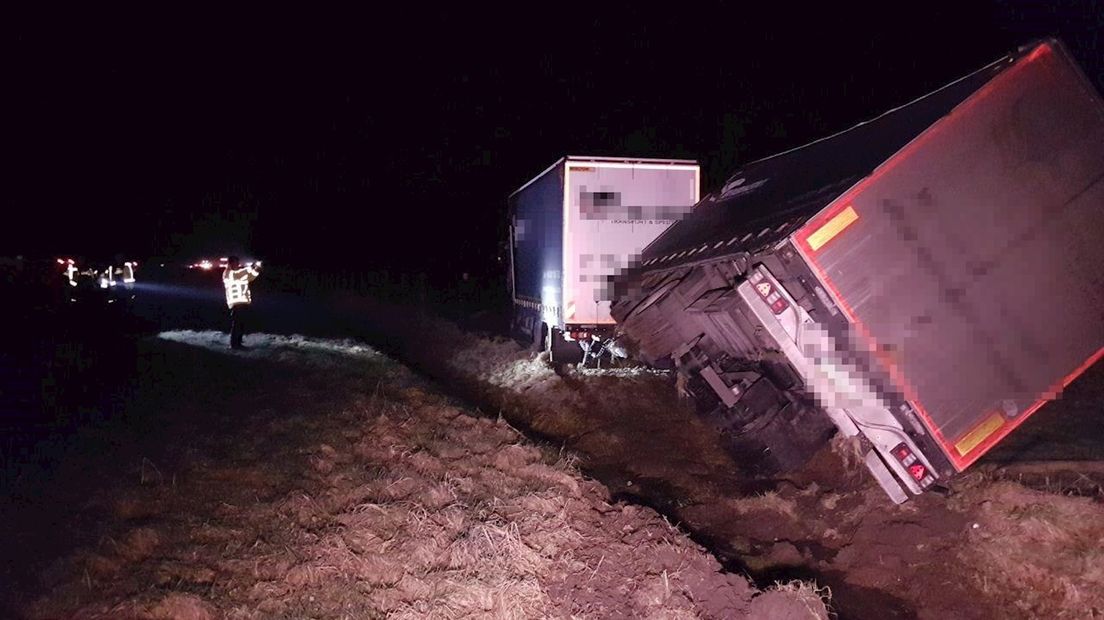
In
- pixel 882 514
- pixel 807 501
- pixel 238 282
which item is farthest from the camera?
pixel 238 282

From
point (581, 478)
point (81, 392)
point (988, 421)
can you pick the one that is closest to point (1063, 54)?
point (988, 421)

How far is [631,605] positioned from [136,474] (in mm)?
3785

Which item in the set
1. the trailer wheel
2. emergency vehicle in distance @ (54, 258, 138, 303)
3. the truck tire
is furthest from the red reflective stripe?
emergency vehicle in distance @ (54, 258, 138, 303)

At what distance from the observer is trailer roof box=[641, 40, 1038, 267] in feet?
19.9

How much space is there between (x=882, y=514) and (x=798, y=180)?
3313 mm

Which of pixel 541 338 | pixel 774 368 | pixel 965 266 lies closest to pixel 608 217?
pixel 541 338

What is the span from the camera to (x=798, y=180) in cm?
787

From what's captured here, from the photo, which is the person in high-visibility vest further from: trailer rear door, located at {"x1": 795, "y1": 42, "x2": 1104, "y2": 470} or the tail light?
the tail light

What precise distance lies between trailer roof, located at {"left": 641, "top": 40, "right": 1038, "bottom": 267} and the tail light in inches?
71.6

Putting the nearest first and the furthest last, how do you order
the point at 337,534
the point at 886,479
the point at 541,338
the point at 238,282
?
1. the point at 337,534
2. the point at 886,479
3. the point at 238,282
4. the point at 541,338

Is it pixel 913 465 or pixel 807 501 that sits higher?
pixel 913 465

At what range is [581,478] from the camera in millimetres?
6305

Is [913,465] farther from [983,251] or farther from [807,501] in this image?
[983,251]

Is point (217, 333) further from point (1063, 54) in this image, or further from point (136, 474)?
point (1063, 54)
